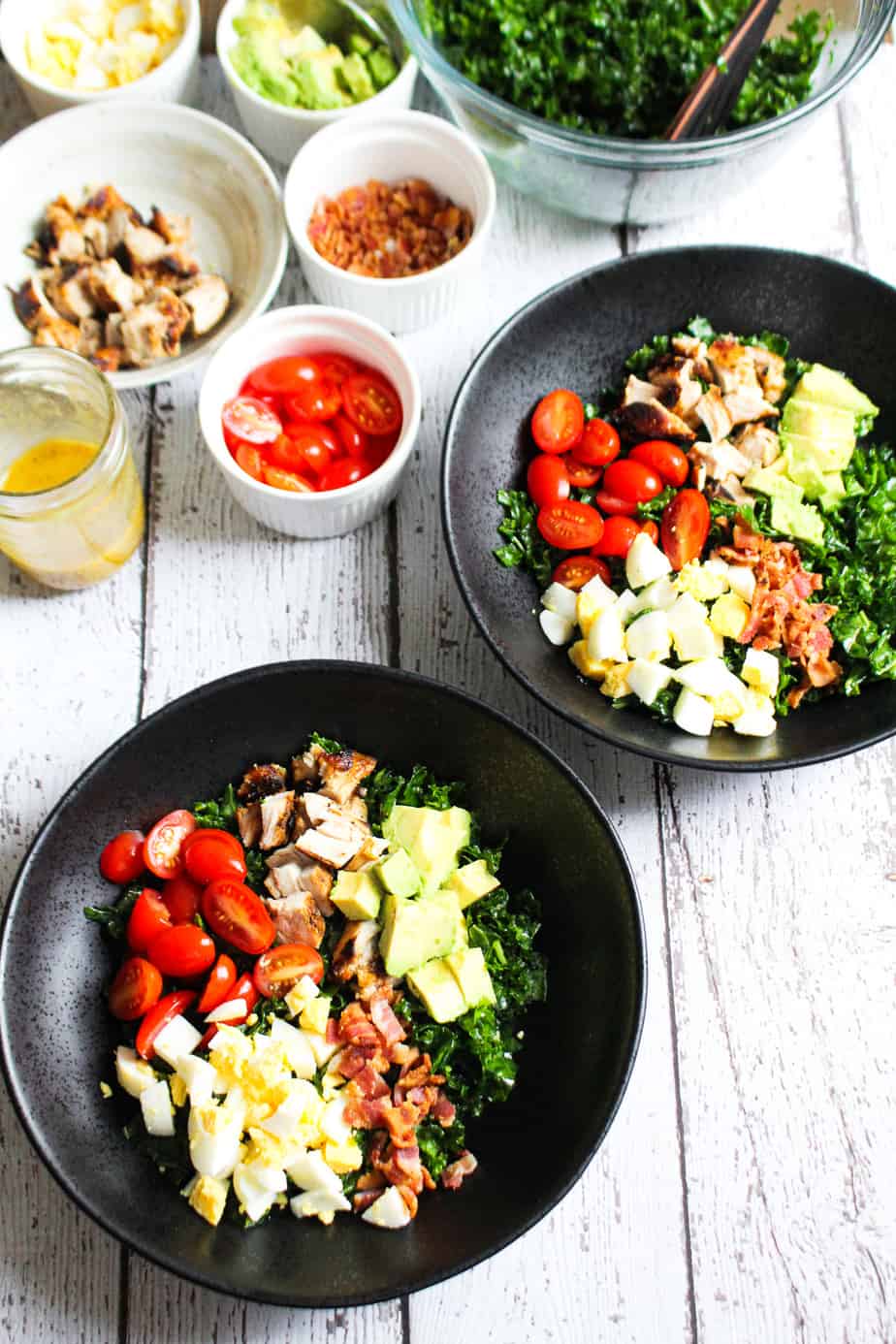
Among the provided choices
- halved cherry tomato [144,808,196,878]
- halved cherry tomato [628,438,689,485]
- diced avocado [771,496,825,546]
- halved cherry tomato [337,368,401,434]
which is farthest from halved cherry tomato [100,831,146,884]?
diced avocado [771,496,825,546]

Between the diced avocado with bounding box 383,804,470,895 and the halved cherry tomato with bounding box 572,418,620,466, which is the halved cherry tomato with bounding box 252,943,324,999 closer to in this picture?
the diced avocado with bounding box 383,804,470,895

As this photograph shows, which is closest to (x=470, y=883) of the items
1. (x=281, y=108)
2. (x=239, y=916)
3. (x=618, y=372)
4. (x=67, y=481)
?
(x=239, y=916)

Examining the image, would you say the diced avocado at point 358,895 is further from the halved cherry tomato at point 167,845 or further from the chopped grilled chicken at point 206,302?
the chopped grilled chicken at point 206,302

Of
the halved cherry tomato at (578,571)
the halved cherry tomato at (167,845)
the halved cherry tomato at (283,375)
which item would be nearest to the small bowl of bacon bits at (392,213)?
the halved cherry tomato at (283,375)

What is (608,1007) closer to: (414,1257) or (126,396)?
(414,1257)

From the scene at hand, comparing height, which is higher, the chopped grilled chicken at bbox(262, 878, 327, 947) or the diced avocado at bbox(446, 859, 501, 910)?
the diced avocado at bbox(446, 859, 501, 910)

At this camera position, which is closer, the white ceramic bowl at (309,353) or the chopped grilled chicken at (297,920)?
the chopped grilled chicken at (297,920)

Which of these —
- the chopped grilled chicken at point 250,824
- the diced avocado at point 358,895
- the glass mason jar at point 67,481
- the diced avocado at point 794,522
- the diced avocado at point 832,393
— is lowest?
the chopped grilled chicken at point 250,824

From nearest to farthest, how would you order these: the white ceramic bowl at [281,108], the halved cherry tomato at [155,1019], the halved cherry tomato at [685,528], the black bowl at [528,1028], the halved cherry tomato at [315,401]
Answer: the black bowl at [528,1028] → the halved cherry tomato at [155,1019] → the halved cherry tomato at [685,528] → the halved cherry tomato at [315,401] → the white ceramic bowl at [281,108]
